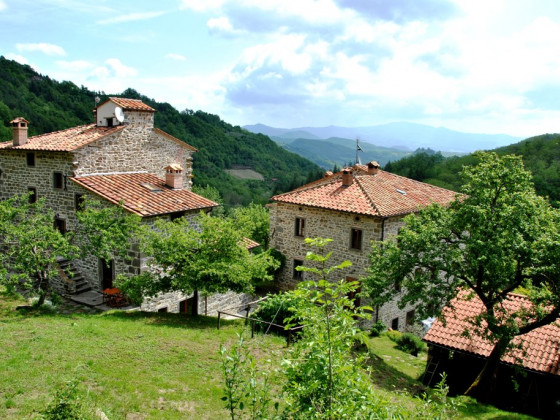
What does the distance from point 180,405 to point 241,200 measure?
2413 inches

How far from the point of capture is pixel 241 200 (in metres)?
70.6

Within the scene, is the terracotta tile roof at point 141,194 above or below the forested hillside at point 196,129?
below

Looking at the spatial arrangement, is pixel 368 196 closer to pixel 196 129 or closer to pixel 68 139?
pixel 68 139

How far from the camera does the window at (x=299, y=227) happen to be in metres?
25.6

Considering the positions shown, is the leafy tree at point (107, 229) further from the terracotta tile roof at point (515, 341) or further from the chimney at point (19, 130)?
the terracotta tile roof at point (515, 341)

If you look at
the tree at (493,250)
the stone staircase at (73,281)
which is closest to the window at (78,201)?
the stone staircase at (73,281)

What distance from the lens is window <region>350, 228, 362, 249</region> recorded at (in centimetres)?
2314

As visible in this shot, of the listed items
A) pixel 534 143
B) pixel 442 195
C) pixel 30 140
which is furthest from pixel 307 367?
pixel 534 143

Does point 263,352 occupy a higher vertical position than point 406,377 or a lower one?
higher

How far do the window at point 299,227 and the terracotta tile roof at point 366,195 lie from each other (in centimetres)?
109

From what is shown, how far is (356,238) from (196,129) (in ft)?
212

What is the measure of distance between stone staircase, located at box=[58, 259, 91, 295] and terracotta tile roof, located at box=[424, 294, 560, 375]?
14289 mm

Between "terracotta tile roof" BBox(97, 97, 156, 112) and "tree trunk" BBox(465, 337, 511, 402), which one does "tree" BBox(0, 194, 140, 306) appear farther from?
"tree trunk" BBox(465, 337, 511, 402)

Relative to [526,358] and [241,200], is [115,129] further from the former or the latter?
[241,200]
